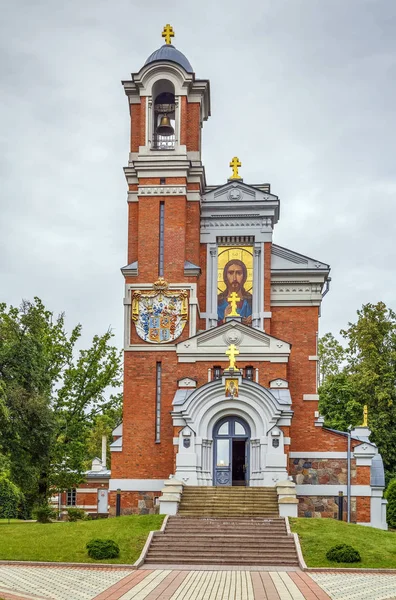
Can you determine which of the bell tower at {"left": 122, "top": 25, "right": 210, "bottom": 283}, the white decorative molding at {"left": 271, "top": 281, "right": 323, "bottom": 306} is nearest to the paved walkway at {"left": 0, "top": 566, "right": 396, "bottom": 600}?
the white decorative molding at {"left": 271, "top": 281, "right": 323, "bottom": 306}

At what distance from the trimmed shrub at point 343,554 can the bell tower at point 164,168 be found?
47.2 feet

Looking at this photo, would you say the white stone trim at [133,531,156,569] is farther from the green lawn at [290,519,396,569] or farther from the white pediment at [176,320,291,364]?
the white pediment at [176,320,291,364]

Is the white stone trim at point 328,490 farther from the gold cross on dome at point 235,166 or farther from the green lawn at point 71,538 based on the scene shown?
the gold cross on dome at point 235,166

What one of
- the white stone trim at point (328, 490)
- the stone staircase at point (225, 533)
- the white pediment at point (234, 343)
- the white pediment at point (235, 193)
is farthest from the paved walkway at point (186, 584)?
the white pediment at point (235, 193)

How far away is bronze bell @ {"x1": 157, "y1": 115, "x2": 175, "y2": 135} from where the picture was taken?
122ft

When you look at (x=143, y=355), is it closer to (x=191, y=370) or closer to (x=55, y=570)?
(x=191, y=370)

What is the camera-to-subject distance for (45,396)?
34.0 metres

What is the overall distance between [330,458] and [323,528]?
710cm

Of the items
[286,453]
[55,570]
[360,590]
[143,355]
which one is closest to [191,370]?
[143,355]

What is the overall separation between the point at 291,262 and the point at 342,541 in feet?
46.8

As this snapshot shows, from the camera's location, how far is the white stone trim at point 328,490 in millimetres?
32844

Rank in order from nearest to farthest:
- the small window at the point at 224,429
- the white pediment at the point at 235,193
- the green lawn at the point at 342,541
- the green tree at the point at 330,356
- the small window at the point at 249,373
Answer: the green lawn at the point at 342,541
the small window at the point at 224,429
the small window at the point at 249,373
the white pediment at the point at 235,193
the green tree at the point at 330,356

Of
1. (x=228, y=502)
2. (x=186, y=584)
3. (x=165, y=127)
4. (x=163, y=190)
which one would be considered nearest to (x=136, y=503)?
(x=228, y=502)

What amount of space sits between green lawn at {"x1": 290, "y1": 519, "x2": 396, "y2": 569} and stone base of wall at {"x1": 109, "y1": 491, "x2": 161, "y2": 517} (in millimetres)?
7524
